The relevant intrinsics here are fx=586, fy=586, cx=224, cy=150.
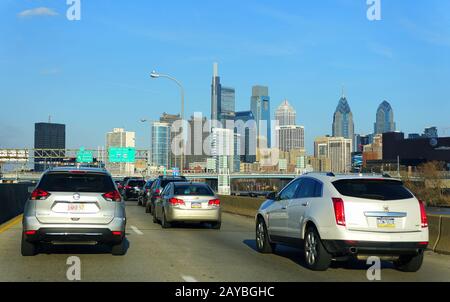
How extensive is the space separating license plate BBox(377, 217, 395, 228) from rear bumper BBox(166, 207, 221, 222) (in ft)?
30.7

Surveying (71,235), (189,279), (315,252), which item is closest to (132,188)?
(71,235)

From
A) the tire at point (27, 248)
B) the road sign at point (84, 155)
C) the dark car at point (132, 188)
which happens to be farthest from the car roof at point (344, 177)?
the road sign at point (84, 155)

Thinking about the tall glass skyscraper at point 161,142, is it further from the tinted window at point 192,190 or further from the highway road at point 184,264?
the highway road at point 184,264

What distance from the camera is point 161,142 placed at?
116 m

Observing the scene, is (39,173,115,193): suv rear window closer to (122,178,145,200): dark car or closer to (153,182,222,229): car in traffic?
(153,182,222,229): car in traffic

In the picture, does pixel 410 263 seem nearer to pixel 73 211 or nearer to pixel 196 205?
pixel 73 211

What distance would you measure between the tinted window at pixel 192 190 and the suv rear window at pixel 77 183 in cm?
723

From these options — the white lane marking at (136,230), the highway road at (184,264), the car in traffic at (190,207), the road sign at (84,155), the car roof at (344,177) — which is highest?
the road sign at (84,155)

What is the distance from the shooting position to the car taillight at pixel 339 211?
9852 mm

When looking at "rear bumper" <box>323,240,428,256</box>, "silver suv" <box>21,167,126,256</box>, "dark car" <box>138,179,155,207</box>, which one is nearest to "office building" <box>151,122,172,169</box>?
"dark car" <box>138,179,155,207</box>

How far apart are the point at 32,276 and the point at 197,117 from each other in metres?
91.9

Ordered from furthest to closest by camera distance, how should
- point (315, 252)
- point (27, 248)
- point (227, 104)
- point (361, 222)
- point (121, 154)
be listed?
point (227, 104), point (121, 154), point (27, 248), point (315, 252), point (361, 222)

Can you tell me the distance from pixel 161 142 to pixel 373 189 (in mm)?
106325
